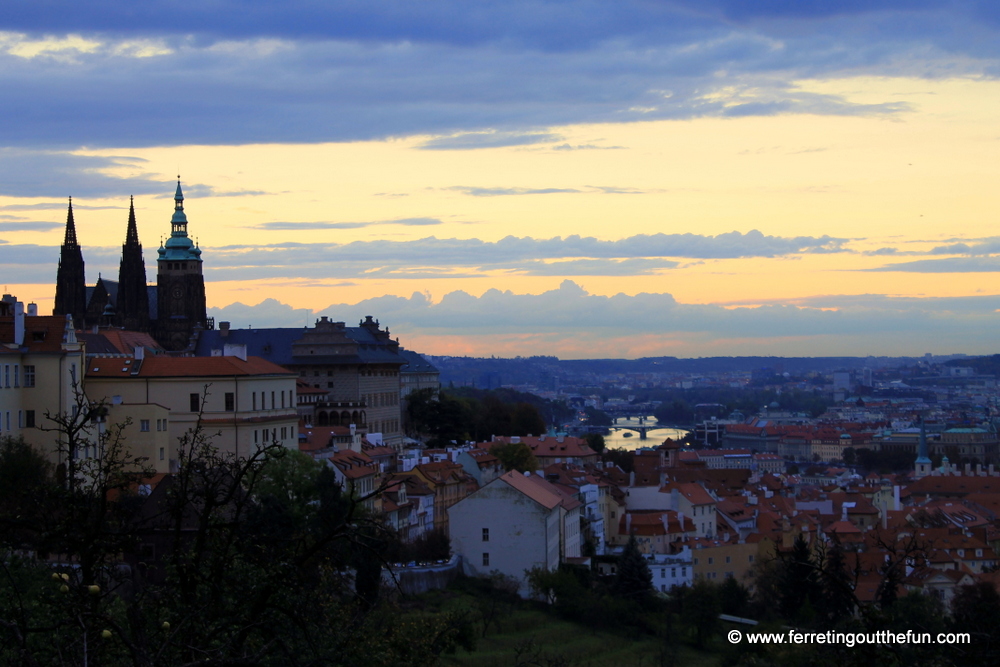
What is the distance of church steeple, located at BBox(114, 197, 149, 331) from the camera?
111 meters

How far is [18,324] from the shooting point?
41438mm

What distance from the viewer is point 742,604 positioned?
5628cm

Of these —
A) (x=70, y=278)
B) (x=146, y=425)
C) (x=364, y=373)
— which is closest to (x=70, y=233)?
(x=70, y=278)

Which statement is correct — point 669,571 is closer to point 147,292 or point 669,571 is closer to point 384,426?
point 384,426

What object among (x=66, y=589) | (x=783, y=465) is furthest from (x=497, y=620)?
(x=783, y=465)

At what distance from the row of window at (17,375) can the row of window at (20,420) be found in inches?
31.7

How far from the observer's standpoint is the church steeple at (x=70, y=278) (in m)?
110

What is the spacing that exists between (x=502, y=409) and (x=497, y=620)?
2204 inches

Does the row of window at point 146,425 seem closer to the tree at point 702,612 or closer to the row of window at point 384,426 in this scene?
the tree at point 702,612

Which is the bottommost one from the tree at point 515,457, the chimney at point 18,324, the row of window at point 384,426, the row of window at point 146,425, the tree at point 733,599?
the tree at point 733,599

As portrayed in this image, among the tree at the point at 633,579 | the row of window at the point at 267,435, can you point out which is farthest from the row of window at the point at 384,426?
the tree at the point at 633,579

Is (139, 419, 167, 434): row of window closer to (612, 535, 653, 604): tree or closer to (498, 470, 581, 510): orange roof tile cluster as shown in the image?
(498, 470, 581, 510): orange roof tile cluster

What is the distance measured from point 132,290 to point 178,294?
4.29 meters

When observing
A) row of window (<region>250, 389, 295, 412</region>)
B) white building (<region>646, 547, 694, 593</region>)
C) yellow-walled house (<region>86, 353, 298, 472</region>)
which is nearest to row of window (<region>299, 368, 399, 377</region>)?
white building (<region>646, 547, 694, 593</region>)
